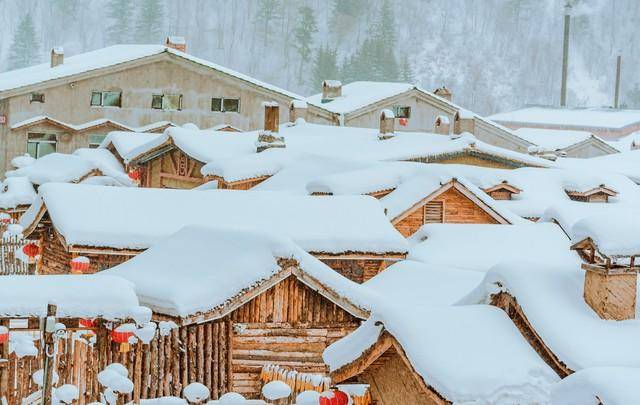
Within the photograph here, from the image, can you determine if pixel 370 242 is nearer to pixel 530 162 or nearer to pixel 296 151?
pixel 296 151

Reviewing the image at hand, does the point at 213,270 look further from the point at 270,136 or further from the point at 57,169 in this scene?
the point at 57,169

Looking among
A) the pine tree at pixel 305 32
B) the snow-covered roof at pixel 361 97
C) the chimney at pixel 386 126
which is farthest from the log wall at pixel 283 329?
the pine tree at pixel 305 32

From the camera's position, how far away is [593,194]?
3862 cm

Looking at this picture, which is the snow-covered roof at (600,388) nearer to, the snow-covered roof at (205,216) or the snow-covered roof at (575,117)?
the snow-covered roof at (205,216)

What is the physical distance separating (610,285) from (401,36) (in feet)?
468

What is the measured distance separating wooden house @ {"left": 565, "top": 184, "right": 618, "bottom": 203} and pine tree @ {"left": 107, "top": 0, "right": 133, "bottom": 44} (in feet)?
360

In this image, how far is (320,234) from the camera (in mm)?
23344

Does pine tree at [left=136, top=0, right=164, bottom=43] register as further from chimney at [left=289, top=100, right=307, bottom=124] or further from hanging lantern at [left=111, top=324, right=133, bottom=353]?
hanging lantern at [left=111, top=324, right=133, bottom=353]

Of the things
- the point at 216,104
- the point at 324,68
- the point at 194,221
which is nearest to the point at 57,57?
the point at 216,104

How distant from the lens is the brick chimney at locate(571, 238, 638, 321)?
460 inches

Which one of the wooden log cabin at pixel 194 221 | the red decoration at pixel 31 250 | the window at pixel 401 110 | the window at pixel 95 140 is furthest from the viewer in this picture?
the window at pixel 401 110

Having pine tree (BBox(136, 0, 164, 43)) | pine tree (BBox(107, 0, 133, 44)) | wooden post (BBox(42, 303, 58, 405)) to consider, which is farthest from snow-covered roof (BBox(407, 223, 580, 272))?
pine tree (BBox(107, 0, 133, 44))

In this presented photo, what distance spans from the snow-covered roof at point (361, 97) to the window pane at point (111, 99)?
9860mm

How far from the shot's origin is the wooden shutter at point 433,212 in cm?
3234
